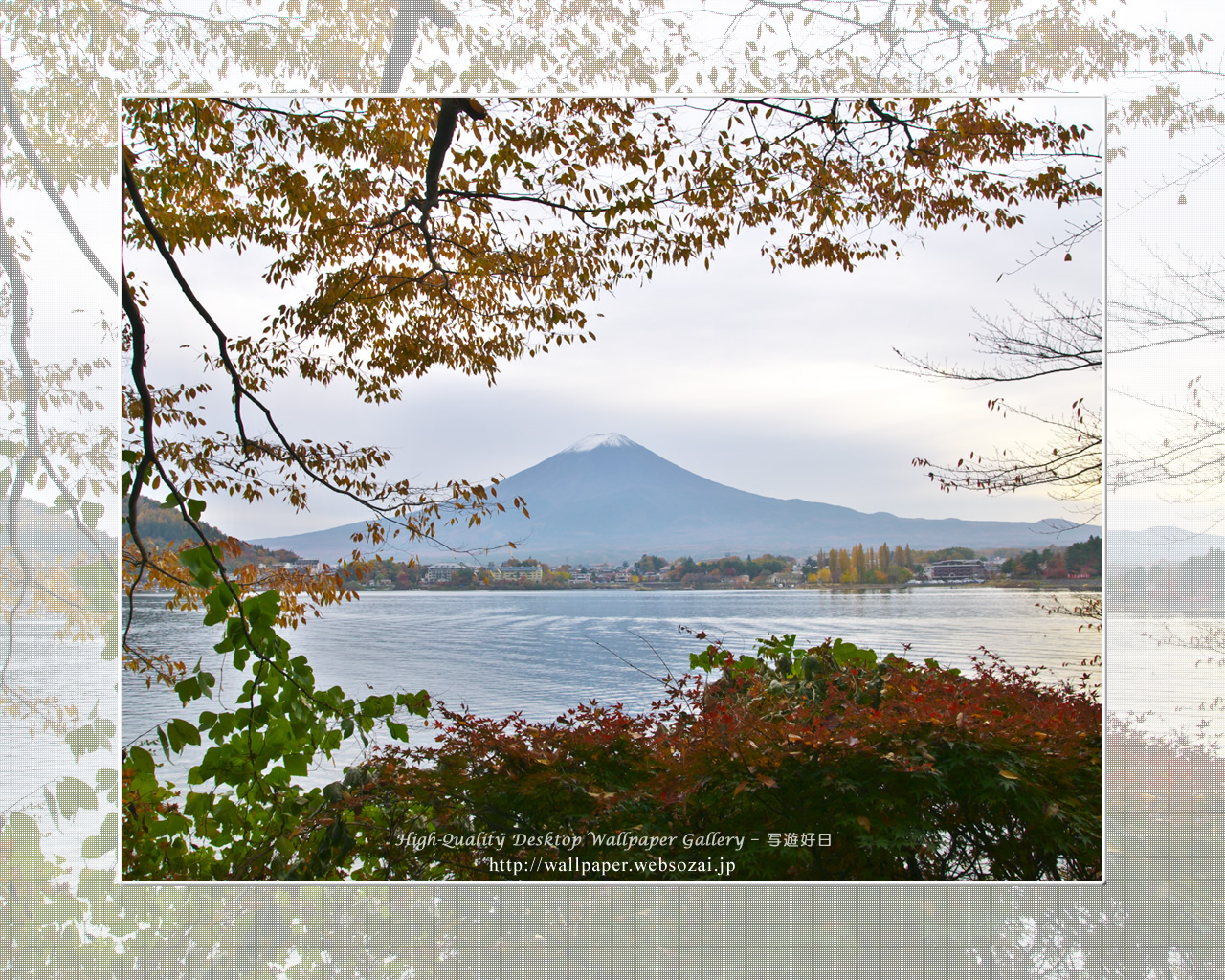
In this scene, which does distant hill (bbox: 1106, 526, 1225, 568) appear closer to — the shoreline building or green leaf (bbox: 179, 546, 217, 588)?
the shoreline building

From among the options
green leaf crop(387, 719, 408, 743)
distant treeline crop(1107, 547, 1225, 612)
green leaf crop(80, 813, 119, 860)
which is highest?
distant treeline crop(1107, 547, 1225, 612)

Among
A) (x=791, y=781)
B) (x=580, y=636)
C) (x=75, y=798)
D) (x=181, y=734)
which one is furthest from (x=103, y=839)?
(x=791, y=781)

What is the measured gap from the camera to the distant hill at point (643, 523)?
2840mm

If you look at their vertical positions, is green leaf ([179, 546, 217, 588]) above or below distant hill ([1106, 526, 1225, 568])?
below

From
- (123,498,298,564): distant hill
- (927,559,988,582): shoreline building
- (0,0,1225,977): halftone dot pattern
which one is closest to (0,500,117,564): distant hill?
(0,0,1225,977): halftone dot pattern

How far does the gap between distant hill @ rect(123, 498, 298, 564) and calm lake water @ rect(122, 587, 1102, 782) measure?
282mm

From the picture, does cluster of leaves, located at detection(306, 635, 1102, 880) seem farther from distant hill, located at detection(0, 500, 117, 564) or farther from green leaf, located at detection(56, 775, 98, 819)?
distant hill, located at detection(0, 500, 117, 564)

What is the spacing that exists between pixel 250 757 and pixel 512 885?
1.01 metres

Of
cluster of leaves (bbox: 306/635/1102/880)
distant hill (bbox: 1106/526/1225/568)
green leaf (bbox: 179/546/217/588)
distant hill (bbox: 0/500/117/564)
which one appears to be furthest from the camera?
distant hill (bbox: 0/500/117/564)

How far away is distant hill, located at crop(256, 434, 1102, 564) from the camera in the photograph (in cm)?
284

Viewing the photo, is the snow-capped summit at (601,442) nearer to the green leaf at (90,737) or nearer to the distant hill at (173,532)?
the distant hill at (173,532)

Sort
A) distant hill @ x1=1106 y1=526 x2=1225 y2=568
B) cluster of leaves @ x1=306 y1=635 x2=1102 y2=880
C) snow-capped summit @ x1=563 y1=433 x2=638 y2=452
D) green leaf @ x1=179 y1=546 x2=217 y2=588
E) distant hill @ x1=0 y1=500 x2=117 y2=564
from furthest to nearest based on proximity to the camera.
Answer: snow-capped summit @ x1=563 y1=433 x2=638 y2=452
distant hill @ x1=0 y1=500 x2=117 y2=564
distant hill @ x1=1106 y1=526 x2=1225 y2=568
green leaf @ x1=179 y1=546 x2=217 y2=588
cluster of leaves @ x1=306 y1=635 x2=1102 y2=880

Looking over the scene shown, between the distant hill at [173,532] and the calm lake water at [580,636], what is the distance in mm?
282

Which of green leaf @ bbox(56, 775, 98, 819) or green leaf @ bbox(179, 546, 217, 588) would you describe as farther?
green leaf @ bbox(56, 775, 98, 819)
